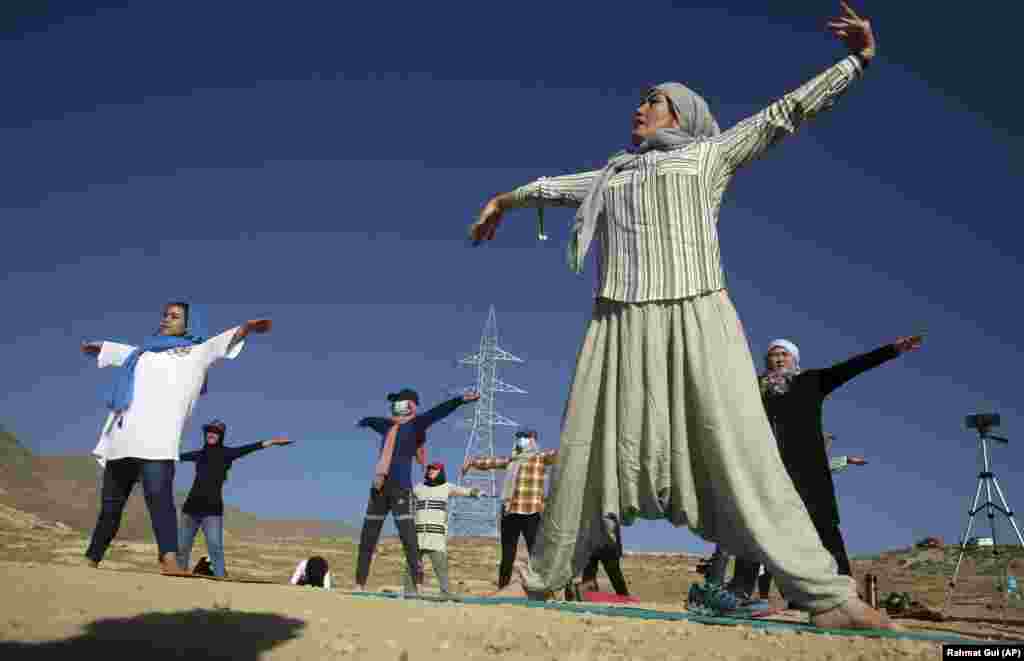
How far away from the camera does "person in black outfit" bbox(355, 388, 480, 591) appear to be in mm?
8617

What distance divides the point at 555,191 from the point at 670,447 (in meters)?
1.84

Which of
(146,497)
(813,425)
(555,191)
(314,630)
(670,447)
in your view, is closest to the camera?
(314,630)

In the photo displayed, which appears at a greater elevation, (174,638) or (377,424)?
(377,424)

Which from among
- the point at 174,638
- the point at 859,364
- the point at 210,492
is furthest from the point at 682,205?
the point at 210,492

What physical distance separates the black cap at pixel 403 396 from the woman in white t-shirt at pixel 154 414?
2629 mm

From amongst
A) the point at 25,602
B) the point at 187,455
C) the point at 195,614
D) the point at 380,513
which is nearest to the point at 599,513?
the point at 195,614

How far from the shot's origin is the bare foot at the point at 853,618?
11.5ft

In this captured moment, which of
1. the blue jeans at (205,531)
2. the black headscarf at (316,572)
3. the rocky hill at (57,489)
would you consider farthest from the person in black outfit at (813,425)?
the rocky hill at (57,489)

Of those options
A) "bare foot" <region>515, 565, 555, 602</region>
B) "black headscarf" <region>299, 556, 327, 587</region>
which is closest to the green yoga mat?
"bare foot" <region>515, 565, 555, 602</region>

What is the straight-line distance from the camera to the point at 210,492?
977 cm

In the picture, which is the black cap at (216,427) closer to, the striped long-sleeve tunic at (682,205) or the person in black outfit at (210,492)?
the person in black outfit at (210,492)

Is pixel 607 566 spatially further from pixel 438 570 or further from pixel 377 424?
pixel 377 424

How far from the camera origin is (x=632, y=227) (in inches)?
181

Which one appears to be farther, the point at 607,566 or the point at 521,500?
the point at 521,500
